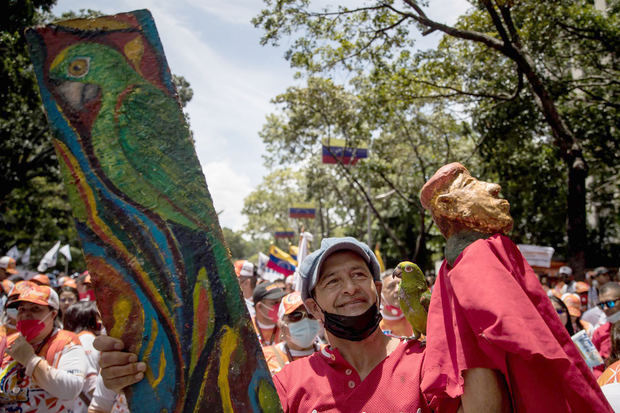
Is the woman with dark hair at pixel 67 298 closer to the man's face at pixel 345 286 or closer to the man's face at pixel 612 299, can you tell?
the man's face at pixel 345 286

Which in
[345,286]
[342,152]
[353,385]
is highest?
[342,152]

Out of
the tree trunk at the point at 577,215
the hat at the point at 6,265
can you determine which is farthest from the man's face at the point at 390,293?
the tree trunk at the point at 577,215

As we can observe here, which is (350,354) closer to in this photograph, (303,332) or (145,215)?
(145,215)

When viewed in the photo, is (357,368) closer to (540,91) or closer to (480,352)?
(480,352)

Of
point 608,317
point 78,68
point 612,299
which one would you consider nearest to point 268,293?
point 608,317

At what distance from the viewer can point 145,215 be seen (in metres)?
1.45

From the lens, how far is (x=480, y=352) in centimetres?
140

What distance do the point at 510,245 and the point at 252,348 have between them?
3.04 feet

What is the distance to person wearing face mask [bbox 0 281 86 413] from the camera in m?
3.25

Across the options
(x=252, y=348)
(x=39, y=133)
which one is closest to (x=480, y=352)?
(x=252, y=348)

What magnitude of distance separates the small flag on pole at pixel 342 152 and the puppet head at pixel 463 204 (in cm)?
1689

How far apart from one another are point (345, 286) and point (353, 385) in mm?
454

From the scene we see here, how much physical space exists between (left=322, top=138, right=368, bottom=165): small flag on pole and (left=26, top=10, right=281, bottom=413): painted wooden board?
56.3ft

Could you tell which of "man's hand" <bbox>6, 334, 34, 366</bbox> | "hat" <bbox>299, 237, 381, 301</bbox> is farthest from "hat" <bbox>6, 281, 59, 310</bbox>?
"hat" <bbox>299, 237, 381, 301</bbox>
